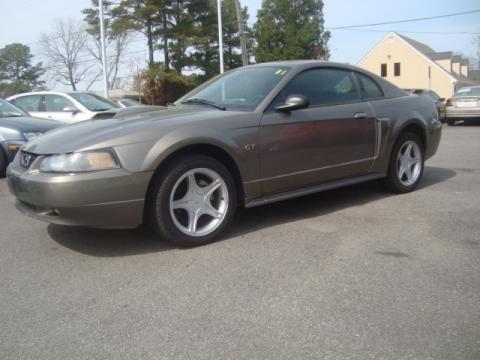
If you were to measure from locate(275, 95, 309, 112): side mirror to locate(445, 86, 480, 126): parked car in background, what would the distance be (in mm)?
14227

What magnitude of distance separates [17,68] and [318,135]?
220ft

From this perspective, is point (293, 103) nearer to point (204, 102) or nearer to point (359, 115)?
point (204, 102)

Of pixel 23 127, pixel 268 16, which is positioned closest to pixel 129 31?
pixel 268 16

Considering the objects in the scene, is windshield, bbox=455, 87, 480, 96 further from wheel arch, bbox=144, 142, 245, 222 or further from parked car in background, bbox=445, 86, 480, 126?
wheel arch, bbox=144, 142, 245, 222

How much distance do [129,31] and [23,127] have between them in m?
30.3

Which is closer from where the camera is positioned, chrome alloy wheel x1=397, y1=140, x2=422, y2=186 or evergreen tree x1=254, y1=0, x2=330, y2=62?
chrome alloy wheel x1=397, y1=140, x2=422, y2=186

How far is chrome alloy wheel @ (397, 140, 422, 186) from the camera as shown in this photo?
513 centimetres

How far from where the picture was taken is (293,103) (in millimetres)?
3820

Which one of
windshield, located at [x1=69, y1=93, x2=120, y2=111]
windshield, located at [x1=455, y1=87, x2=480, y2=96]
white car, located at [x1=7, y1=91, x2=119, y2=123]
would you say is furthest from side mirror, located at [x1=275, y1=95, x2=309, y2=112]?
windshield, located at [x1=455, y1=87, x2=480, y2=96]

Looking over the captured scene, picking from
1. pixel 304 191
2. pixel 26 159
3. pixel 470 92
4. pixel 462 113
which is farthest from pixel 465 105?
pixel 26 159

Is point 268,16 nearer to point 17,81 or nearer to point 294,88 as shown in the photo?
point 17,81

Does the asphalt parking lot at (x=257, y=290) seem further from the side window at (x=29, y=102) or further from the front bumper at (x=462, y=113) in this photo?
the front bumper at (x=462, y=113)

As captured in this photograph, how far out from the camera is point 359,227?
3900 mm

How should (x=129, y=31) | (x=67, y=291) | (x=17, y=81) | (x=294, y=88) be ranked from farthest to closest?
(x=17, y=81), (x=129, y=31), (x=294, y=88), (x=67, y=291)
